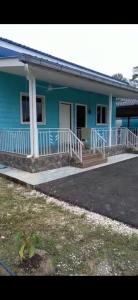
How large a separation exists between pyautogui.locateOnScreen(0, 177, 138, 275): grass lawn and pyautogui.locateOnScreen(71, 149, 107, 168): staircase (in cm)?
347

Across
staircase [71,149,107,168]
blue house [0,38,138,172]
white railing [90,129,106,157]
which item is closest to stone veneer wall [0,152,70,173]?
blue house [0,38,138,172]

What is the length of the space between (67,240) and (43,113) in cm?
708

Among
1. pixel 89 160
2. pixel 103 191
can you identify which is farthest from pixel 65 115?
pixel 103 191

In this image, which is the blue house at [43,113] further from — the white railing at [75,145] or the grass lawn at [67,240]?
the grass lawn at [67,240]

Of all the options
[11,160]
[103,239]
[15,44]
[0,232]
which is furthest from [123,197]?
[15,44]

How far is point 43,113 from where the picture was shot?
390 inches

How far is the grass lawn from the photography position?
2811mm

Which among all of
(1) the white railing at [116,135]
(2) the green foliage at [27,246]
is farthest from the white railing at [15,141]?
(2) the green foliage at [27,246]

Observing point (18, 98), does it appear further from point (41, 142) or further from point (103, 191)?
point (103, 191)

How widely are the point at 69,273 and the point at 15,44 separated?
383 inches

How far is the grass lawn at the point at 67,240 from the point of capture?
9.22 feet

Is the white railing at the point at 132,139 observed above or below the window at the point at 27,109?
below

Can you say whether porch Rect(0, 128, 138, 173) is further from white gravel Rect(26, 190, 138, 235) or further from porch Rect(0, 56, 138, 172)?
white gravel Rect(26, 190, 138, 235)

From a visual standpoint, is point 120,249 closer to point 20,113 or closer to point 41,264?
point 41,264
